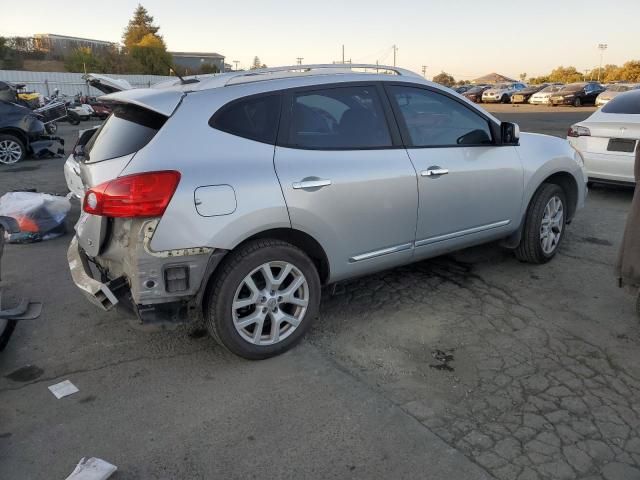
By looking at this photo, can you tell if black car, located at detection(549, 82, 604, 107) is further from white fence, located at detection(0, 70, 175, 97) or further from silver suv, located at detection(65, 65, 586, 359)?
silver suv, located at detection(65, 65, 586, 359)

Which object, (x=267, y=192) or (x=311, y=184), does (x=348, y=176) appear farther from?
(x=267, y=192)

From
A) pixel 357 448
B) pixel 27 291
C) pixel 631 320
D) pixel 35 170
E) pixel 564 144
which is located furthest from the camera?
pixel 35 170

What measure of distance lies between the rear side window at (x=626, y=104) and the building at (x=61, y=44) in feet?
229

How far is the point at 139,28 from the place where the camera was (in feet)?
255

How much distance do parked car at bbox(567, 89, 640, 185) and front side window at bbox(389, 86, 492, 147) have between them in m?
3.70

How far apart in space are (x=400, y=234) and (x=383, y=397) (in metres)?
1.32

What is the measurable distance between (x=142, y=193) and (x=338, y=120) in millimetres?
1441

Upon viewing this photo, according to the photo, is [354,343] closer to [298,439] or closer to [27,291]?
[298,439]

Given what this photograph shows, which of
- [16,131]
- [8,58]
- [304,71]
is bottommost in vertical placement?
[16,131]

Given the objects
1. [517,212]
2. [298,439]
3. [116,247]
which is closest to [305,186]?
[116,247]

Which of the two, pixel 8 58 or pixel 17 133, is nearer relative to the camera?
pixel 17 133

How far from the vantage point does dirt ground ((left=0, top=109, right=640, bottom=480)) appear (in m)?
2.53

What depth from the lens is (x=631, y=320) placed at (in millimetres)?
3891

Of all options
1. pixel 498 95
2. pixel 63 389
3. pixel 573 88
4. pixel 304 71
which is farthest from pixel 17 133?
pixel 498 95
